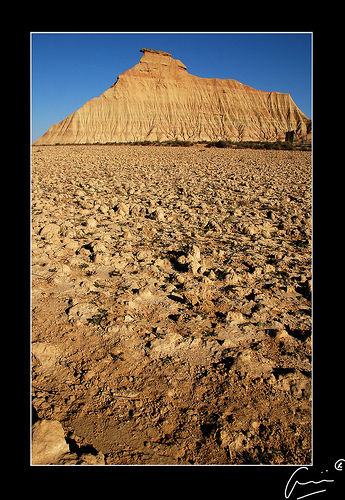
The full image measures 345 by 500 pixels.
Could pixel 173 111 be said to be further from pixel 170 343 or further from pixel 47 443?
pixel 47 443

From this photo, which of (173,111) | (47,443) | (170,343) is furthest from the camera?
(173,111)

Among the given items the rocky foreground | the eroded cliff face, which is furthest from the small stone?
the eroded cliff face

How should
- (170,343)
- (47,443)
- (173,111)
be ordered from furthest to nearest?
(173,111) → (170,343) → (47,443)

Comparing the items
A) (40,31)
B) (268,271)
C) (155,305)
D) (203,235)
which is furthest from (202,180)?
(40,31)

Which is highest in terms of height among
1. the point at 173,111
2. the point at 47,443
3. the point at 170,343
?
the point at 173,111

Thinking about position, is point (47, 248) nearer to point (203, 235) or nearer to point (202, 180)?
point (203, 235)

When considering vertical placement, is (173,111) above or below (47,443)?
above

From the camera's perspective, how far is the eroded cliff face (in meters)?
54.9

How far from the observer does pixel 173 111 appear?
184 ft

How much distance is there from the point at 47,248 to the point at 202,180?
684cm

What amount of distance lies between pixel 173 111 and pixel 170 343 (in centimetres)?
5868

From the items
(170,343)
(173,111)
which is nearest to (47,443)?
(170,343)

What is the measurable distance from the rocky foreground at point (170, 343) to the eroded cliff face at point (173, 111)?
51965mm

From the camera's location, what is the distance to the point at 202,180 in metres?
10.2
